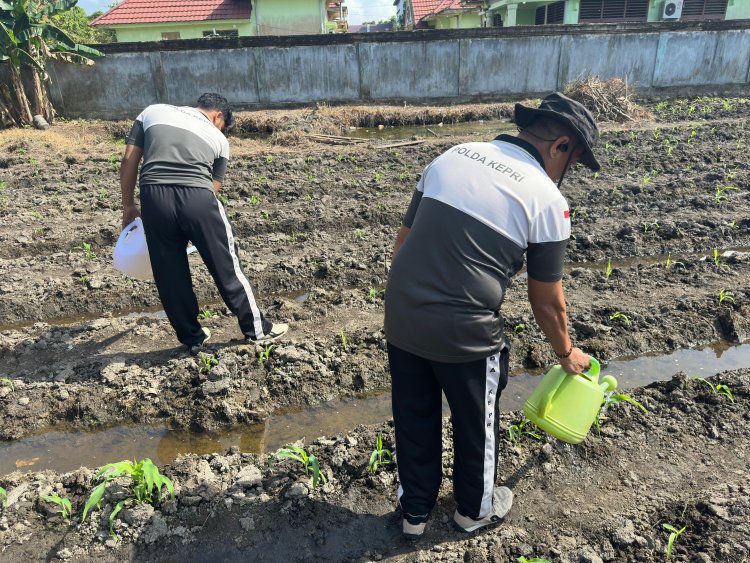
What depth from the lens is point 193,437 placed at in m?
3.50

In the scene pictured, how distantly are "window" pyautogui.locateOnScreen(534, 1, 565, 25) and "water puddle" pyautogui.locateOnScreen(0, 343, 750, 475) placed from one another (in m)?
20.0

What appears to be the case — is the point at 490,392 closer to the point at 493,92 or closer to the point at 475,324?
the point at 475,324

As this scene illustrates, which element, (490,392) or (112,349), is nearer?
(490,392)

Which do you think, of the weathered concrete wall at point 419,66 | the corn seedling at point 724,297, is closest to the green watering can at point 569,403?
the corn seedling at point 724,297

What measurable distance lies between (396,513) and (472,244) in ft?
4.90

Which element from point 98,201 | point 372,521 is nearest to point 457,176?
point 372,521

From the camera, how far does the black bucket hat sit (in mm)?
1997

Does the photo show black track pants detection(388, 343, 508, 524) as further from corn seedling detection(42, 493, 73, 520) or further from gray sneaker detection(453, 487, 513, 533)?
corn seedling detection(42, 493, 73, 520)

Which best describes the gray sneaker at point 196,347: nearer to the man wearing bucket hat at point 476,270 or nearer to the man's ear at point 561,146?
the man wearing bucket hat at point 476,270

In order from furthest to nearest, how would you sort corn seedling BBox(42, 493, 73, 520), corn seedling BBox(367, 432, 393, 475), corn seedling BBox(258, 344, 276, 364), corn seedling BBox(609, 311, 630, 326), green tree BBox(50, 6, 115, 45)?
green tree BBox(50, 6, 115, 45) < corn seedling BBox(609, 311, 630, 326) < corn seedling BBox(258, 344, 276, 364) < corn seedling BBox(367, 432, 393, 475) < corn seedling BBox(42, 493, 73, 520)

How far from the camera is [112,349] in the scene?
13.8ft

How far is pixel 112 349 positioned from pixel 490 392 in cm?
326

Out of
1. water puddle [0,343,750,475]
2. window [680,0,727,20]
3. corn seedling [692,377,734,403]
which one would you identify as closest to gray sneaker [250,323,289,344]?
water puddle [0,343,750,475]

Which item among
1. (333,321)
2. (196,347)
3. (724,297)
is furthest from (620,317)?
(196,347)
